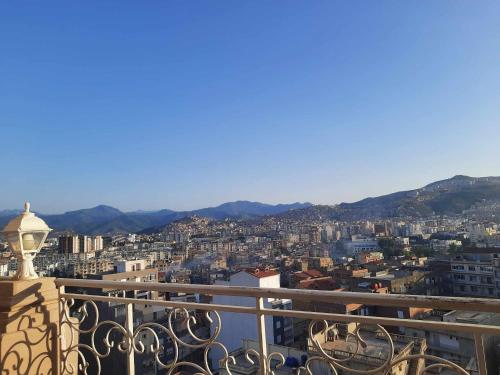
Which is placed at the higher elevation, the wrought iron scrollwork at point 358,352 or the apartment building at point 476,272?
the wrought iron scrollwork at point 358,352

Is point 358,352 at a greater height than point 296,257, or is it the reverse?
point 358,352

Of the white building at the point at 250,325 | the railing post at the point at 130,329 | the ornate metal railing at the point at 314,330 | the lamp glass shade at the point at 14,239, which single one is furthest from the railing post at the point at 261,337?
the white building at the point at 250,325

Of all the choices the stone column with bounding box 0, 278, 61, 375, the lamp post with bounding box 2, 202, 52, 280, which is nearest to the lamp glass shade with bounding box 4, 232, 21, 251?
the lamp post with bounding box 2, 202, 52, 280

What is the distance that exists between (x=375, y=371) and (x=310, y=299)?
0.33 meters

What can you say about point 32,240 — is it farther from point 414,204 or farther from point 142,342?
point 414,204

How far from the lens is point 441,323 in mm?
1162

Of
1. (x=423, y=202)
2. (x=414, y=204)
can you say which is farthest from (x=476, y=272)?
(x=414, y=204)

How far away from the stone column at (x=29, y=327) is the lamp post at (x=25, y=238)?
0.09 meters

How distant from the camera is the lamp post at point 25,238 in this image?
204cm

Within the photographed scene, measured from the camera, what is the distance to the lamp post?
204 centimetres

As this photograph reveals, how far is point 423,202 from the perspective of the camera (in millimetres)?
48062

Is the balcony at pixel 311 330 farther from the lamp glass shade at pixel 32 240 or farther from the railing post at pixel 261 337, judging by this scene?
the lamp glass shade at pixel 32 240

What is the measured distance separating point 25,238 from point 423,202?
51.9 metres

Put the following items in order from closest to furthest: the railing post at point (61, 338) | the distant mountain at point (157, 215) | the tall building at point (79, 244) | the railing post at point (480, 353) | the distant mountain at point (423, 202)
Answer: the railing post at point (480, 353) → the railing post at point (61, 338) → the tall building at point (79, 244) → the distant mountain at point (423, 202) → the distant mountain at point (157, 215)
